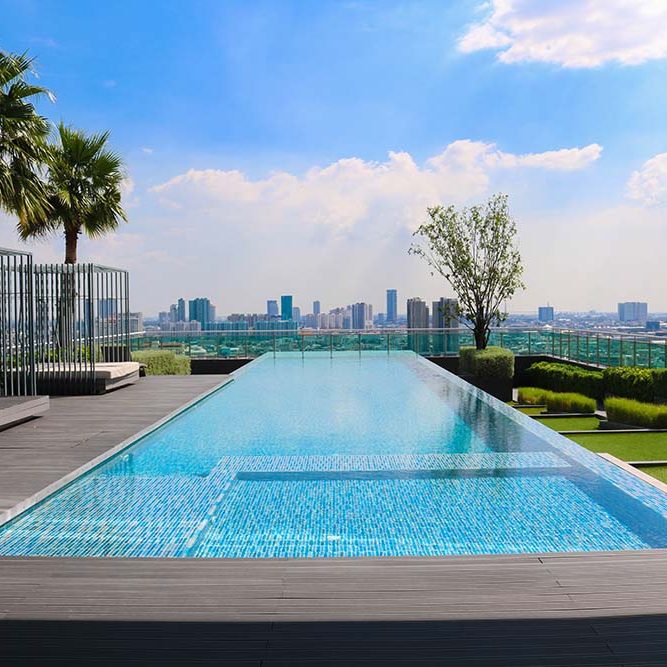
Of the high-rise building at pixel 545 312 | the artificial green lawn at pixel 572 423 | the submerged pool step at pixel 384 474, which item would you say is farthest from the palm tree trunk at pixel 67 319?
the high-rise building at pixel 545 312

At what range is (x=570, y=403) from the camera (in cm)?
1150

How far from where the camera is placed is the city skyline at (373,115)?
46.9 ft

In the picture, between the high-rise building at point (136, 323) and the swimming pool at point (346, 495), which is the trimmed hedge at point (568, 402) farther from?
the high-rise building at point (136, 323)

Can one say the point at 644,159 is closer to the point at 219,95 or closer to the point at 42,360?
the point at 219,95

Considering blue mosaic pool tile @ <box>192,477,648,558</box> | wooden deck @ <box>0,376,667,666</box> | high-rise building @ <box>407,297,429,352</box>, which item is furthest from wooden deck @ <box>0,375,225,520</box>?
high-rise building @ <box>407,297,429,352</box>

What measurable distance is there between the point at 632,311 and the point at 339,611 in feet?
167

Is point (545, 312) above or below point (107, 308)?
above

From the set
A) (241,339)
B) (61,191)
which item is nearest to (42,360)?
(61,191)

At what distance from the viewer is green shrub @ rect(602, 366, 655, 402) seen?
36.1ft

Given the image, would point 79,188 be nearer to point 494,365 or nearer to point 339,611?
point 494,365

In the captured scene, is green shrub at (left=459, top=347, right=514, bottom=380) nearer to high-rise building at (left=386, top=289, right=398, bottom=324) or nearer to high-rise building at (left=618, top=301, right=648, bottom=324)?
high-rise building at (left=618, top=301, right=648, bottom=324)

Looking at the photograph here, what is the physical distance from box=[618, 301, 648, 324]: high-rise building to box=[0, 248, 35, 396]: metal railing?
46.3 m

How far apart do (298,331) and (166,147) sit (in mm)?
6362

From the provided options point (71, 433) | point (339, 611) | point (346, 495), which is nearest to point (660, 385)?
point (346, 495)
